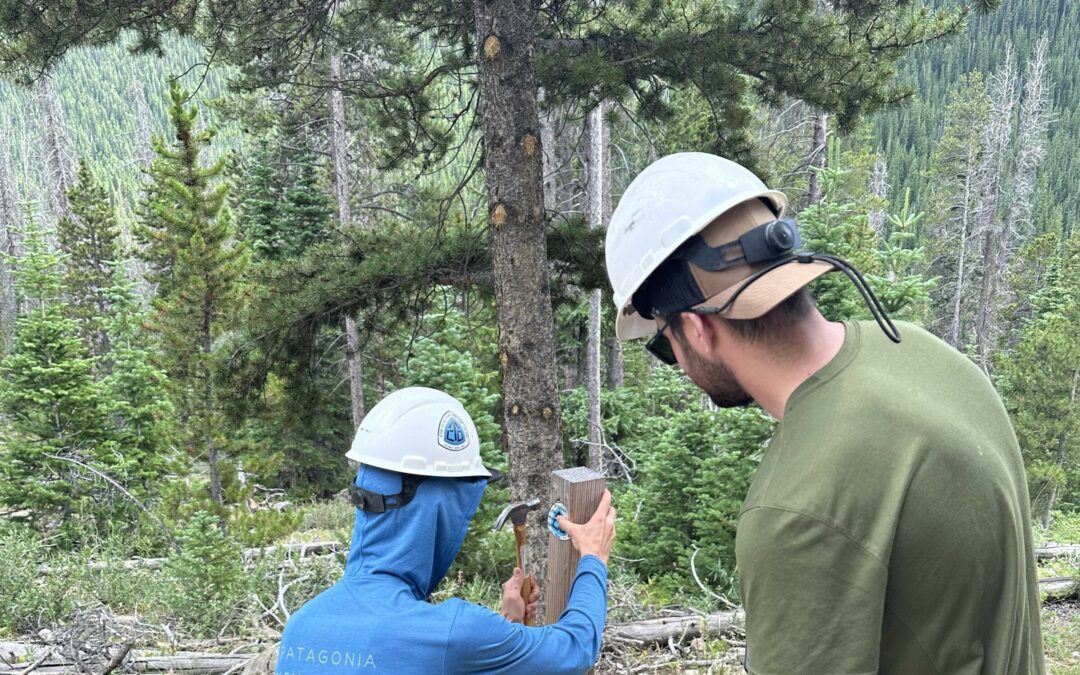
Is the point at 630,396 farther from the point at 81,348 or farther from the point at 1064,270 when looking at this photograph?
the point at 1064,270

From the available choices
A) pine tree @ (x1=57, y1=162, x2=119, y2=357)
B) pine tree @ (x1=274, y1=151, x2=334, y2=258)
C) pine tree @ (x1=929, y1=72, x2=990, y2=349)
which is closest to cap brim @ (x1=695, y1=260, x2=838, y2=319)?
pine tree @ (x1=274, y1=151, x2=334, y2=258)

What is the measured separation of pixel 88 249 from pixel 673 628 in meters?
30.5

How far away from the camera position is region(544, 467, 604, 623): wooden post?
7.92ft

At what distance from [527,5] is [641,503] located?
589 centimetres

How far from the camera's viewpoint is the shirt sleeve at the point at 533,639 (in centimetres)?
183

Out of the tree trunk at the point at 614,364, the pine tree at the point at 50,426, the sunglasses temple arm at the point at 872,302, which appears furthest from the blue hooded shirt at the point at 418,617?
the tree trunk at the point at 614,364

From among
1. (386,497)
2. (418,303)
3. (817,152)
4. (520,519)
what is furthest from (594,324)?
(386,497)

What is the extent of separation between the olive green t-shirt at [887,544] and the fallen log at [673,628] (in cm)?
423

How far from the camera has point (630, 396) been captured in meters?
17.2

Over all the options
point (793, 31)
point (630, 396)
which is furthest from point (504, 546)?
point (630, 396)

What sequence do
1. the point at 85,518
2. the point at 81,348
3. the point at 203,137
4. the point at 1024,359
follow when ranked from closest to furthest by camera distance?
1. the point at 203,137
2. the point at 85,518
3. the point at 81,348
4. the point at 1024,359

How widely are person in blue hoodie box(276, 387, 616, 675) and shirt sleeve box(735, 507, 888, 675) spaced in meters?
0.90

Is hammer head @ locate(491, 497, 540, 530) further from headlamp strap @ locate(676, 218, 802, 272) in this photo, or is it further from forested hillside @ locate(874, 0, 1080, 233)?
forested hillside @ locate(874, 0, 1080, 233)

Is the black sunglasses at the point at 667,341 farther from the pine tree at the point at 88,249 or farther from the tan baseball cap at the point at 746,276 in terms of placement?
the pine tree at the point at 88,249
